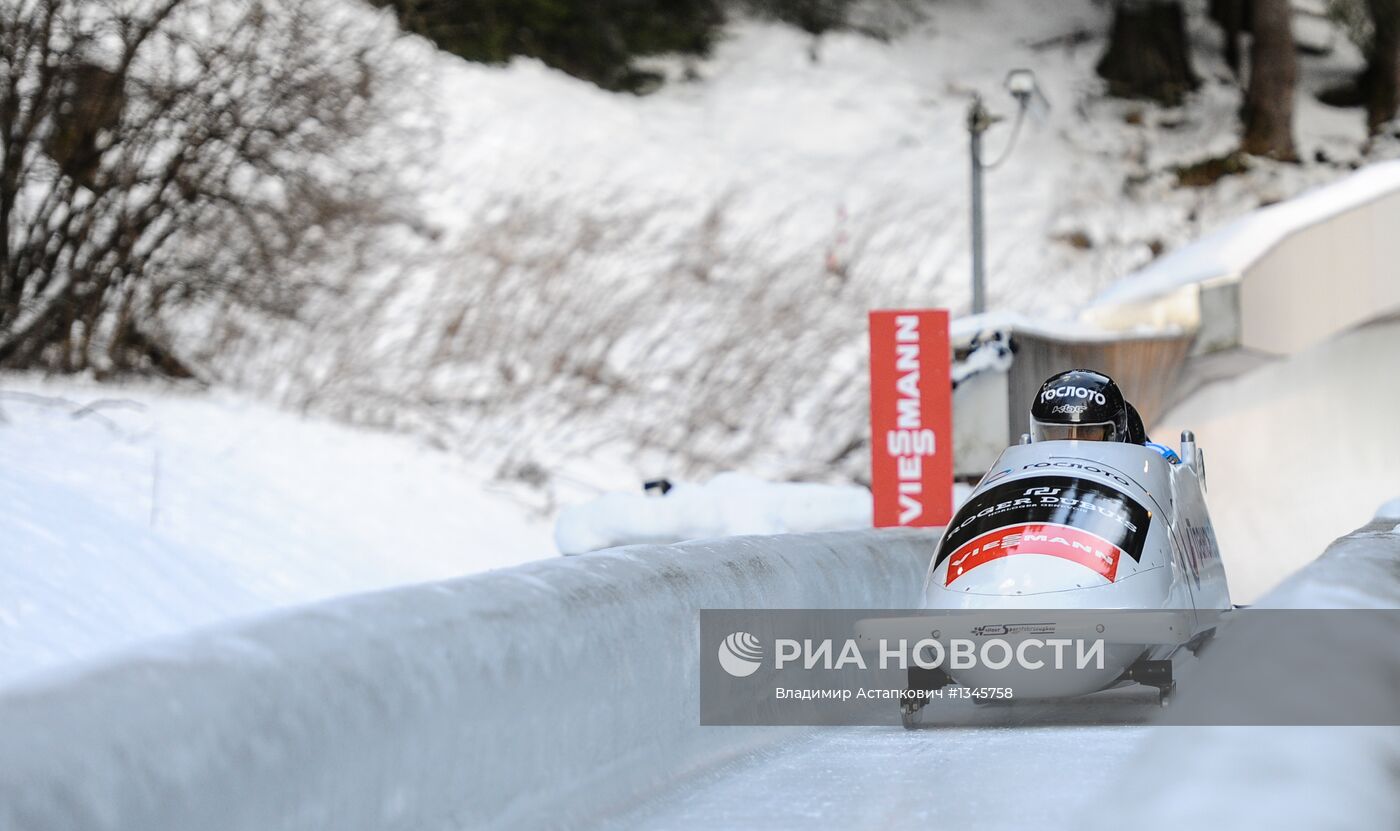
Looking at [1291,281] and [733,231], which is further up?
[733,231]

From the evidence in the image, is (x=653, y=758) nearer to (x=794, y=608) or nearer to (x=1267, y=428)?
(x=794, y=608)

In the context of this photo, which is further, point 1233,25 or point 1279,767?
point 1233,25

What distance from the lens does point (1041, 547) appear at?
3.67 meters

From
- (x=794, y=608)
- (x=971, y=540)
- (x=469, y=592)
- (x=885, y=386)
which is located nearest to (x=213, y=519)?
(x=885, y=386)

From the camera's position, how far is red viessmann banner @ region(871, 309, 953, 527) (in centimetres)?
670

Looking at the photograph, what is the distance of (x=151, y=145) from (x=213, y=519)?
134 inches

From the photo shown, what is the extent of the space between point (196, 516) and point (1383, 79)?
57.7ft

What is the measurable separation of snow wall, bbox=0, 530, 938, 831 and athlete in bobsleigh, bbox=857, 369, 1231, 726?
525 millimetres

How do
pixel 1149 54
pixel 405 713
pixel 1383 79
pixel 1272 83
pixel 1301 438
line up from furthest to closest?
pixel 1149 54
pixel 1383 79
pixel 1272 83
pixel 1301 438
pixel 405 713

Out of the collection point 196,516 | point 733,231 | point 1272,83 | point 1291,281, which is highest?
point 1272,83

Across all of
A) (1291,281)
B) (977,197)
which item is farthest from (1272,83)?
(977,197)

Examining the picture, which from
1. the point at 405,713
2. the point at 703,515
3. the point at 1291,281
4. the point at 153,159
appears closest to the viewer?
the point at 405,713

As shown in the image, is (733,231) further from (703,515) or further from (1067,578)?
(1067,578)

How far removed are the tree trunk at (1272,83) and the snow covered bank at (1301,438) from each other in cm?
805
